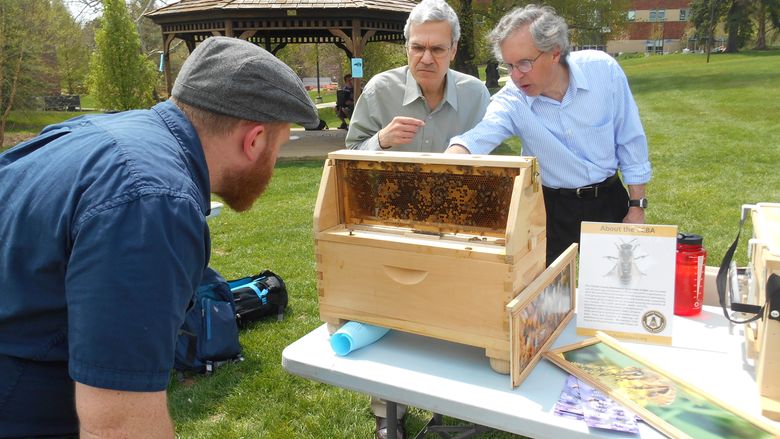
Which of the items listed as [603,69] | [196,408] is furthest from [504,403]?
[196,408]

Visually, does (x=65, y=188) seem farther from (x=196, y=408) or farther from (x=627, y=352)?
(x=196, y=408)

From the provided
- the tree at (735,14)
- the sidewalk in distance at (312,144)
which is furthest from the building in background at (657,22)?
the sidewalk in distance at (312,144)

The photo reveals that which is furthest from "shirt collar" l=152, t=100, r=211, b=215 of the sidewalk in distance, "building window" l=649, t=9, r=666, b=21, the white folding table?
"building window" l=649, t=9, r=666, b=21

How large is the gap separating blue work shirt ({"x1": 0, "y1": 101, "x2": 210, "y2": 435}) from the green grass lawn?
2.14 metres

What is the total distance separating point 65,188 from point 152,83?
1573 cm

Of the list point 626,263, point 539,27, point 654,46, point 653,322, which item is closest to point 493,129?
point 539,27

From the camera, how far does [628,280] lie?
1944 millimetres

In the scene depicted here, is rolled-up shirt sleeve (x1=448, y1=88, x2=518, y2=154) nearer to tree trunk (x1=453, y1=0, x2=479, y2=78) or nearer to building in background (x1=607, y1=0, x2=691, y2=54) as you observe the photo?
tree trunk (x1=453, y1=0, x2=479, y2=78)

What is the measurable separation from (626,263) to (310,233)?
5369 millimetres

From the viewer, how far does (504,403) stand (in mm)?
1618

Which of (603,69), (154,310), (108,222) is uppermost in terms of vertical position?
(603,69)

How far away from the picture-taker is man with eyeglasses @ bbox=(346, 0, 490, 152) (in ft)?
9.47

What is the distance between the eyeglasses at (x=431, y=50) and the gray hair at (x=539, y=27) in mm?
288

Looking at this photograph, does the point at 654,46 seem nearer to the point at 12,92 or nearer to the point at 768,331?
the point at 12,92
